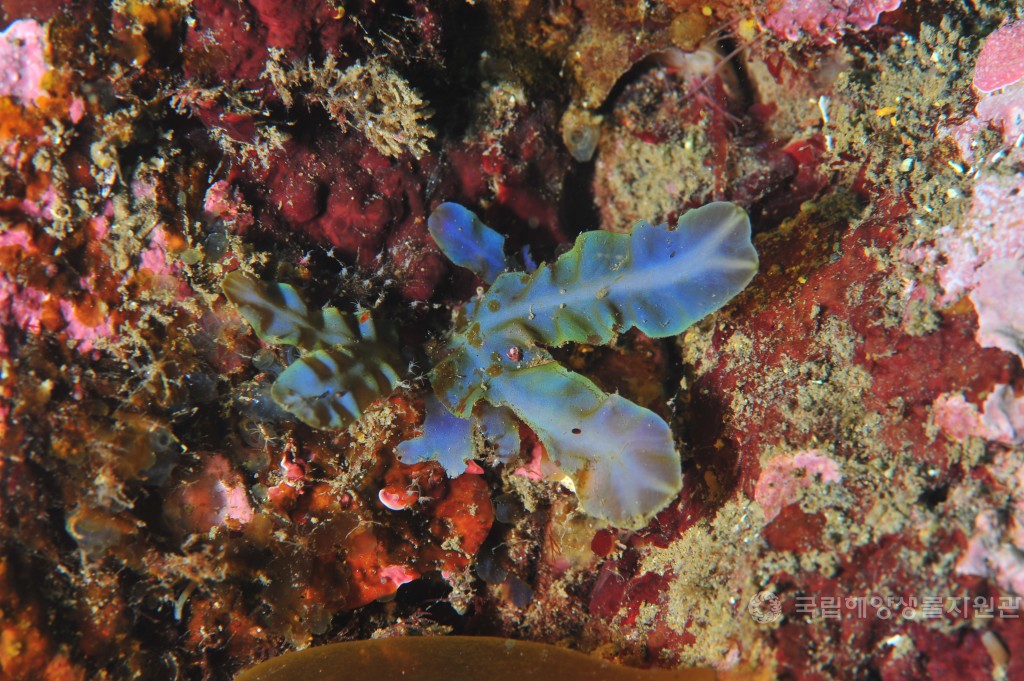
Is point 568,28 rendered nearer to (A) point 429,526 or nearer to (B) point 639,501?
(B) point 639,501

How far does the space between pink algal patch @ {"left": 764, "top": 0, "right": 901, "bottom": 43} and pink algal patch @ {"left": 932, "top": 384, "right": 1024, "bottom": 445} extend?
162cm

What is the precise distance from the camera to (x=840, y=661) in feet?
5.10

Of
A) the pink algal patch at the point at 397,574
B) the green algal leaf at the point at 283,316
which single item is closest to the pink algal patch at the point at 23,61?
the green algal leaf at the point at 283,316

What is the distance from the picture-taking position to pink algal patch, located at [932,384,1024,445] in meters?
1.53

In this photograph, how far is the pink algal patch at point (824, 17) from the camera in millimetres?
2248

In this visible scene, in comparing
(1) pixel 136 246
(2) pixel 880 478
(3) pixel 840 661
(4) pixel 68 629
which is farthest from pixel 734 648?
(1) pixel 136 246

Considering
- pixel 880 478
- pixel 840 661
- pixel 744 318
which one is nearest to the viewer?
pixel 840 661

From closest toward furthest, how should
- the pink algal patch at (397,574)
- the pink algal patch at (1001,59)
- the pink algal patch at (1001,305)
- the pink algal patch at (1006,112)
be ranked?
the pink algal patch at (1001,305) < the pink algal patch at (1006,112) < the pink algal patch at (1001,59) < the pink algal patch at (397,574)

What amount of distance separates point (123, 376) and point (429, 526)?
128 cm

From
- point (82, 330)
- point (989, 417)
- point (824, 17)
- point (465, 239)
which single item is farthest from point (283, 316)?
point (824, 17)

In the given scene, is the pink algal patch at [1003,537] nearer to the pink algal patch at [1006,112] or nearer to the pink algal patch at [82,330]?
the pink algal patch at [1006,112]

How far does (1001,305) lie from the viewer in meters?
1.60

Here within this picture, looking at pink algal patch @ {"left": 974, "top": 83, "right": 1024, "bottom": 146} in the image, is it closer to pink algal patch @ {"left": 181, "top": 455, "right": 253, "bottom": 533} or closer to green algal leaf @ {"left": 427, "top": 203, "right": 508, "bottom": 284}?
green algal leaf @ {"left": 427, "top": 203, "right": 508, "bottom": 284}

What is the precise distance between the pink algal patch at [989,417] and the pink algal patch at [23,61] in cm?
287
